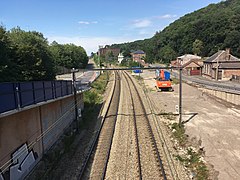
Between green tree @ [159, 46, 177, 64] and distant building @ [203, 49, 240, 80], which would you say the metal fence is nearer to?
distant building @ [203, 49, 240, 80]

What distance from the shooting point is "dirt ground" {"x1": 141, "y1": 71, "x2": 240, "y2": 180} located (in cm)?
1233

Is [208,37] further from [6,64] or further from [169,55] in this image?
[6,64]

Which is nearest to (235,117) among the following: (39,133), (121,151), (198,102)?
(198,102)

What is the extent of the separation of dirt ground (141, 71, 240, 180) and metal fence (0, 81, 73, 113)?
1042 centimetres

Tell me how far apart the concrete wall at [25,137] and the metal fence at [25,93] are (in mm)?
514

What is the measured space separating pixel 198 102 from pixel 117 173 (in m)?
21.6

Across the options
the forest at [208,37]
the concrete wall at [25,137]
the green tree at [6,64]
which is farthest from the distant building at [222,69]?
the forest at [208,37]

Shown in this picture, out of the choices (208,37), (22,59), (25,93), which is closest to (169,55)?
(208,37)

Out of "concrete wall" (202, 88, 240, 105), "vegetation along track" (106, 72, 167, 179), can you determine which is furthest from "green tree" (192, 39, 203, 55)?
"vegetation along track" (106, 72, 167, 179)

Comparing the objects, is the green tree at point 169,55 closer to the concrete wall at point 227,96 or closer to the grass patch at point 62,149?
the concrete wall at point 227,96

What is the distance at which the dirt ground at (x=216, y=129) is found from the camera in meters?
12.3

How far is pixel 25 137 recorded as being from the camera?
11367 mm

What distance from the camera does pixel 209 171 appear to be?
→ 1155 cm

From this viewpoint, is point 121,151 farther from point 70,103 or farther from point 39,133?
point 70,103
